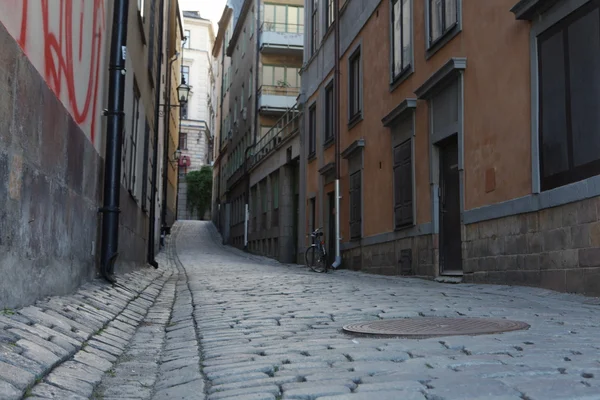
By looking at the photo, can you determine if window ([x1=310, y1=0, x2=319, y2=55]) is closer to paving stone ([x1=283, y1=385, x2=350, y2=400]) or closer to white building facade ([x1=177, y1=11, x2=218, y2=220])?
paving stone ([x1=283, y1=385, x2=350, y2=400])

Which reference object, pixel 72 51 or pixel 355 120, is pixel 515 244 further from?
pixel 355 120

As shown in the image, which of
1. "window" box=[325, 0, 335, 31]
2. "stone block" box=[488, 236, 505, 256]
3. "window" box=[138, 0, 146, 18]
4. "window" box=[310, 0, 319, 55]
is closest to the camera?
"stone block" box=[488, 236, 505, 256]

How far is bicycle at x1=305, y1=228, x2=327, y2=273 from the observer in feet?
57.6

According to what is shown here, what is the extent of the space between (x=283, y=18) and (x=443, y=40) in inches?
961

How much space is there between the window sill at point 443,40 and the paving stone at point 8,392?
9.72 meters

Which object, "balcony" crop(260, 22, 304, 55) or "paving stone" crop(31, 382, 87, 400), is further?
"balcony" crop(260, 22, 304, 55)

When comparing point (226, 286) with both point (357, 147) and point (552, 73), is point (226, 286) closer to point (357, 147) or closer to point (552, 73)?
point (552, 73)

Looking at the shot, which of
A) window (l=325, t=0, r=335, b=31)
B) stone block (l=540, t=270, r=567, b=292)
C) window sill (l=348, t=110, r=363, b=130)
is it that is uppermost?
window (l=325, t=0, r=335, b=31)

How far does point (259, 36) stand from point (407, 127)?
74.5ft

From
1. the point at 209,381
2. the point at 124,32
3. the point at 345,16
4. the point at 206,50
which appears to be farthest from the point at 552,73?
the point at 206,50

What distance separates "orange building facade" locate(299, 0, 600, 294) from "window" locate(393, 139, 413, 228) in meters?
0.04

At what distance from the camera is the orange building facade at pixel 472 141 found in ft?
25.3

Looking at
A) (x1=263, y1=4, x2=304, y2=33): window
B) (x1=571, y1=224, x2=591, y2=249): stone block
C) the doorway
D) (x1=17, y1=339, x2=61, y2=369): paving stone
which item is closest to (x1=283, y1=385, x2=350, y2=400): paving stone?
(x1=17, y1=339, x2=61, y2=369): paving stone

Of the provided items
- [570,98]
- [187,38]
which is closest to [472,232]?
[570,98]
